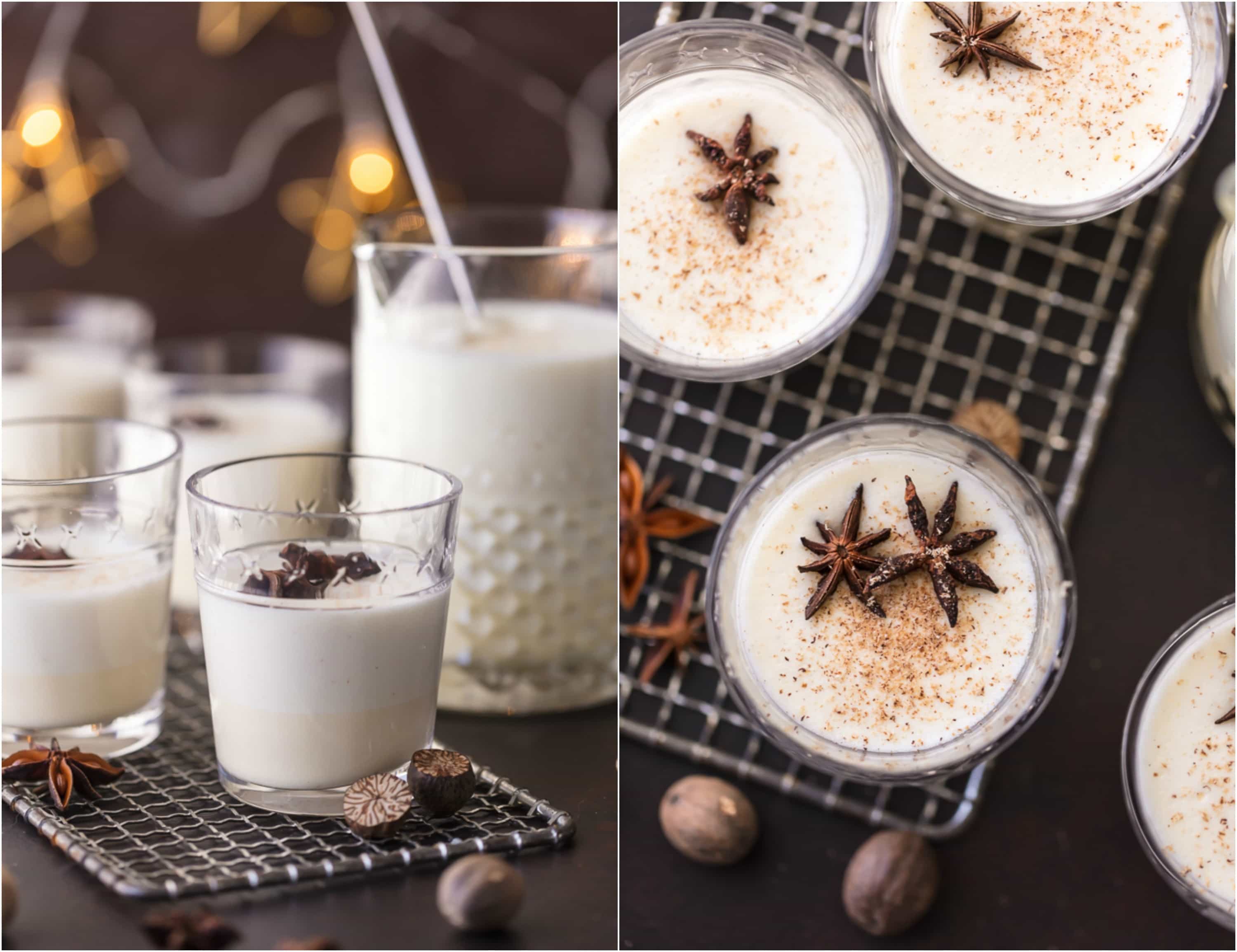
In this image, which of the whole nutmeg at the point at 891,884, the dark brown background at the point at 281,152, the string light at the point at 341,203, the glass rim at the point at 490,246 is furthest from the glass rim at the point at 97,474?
the whole nutmeg at the point at 891,884

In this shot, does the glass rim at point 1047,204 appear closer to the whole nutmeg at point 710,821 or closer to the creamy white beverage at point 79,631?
the whole nutmeg at point 710,821

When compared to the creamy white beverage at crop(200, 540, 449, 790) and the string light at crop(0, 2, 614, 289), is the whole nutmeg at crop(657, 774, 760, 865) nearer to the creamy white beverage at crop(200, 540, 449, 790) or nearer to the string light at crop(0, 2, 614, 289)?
the creamy white beverage at crop(200, 540, 449, 790)

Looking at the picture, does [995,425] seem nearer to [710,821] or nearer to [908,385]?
[908,385]

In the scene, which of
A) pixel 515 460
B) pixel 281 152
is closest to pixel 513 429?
pixel 515 460

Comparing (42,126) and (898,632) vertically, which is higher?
(42,126)

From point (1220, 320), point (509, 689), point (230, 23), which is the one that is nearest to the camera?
point (1220, 320)
